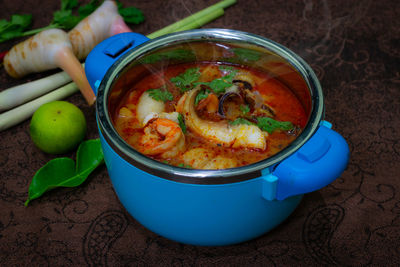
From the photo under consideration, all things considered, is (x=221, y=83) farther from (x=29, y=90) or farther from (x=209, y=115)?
(x=29, y=90)

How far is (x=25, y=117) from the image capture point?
1794mm

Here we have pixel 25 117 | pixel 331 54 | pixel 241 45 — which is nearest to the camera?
pixel 241 45

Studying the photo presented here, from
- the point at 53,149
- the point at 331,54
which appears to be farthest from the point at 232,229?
the point at 331,54

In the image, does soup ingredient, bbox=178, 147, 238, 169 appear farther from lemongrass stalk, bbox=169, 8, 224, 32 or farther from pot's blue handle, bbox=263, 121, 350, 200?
lemongrass stalk, bbox=169, 8, 224, 32

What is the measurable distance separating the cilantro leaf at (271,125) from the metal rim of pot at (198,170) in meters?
0.13

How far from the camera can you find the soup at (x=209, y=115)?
1227 mm

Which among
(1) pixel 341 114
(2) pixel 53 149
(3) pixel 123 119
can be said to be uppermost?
(3) pixel 123 119

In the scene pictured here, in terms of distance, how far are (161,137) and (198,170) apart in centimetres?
23

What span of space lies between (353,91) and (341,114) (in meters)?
0.17

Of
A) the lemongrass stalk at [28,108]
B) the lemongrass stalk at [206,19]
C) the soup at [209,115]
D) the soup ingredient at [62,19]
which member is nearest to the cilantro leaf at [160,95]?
the soup at [209,115]

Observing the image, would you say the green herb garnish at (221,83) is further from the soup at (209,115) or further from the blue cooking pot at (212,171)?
the blue cooking pot at (212,171)

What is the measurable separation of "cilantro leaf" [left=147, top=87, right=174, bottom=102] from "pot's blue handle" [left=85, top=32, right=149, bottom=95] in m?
0.16

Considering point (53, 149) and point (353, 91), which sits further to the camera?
point (353, 91)

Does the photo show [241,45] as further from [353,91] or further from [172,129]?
[353,91]
